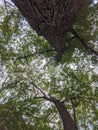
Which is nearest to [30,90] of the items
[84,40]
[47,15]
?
[84,40]

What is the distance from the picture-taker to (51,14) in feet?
15.1

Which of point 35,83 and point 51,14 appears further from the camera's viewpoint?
point 35,83

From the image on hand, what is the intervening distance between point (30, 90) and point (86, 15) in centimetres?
428

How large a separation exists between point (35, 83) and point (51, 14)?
8.03 meters

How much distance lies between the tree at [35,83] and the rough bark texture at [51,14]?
520cm

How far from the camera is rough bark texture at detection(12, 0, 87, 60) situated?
14.3ft

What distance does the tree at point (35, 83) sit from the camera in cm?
1086

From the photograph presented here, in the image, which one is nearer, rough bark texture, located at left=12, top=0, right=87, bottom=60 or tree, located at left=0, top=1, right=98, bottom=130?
rough bark texture, located at left=12, top=0, right=87, bottom=60

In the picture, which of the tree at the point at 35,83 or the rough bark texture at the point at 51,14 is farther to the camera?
the tree at the point at 35,83

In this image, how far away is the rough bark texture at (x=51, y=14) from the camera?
437cm

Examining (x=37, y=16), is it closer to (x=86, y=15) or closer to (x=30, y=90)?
(x=86, y=15)

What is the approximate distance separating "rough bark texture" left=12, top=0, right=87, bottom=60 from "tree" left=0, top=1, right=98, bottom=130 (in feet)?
17.1

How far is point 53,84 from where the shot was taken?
12.3 m

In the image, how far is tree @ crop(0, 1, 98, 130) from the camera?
10.9m
